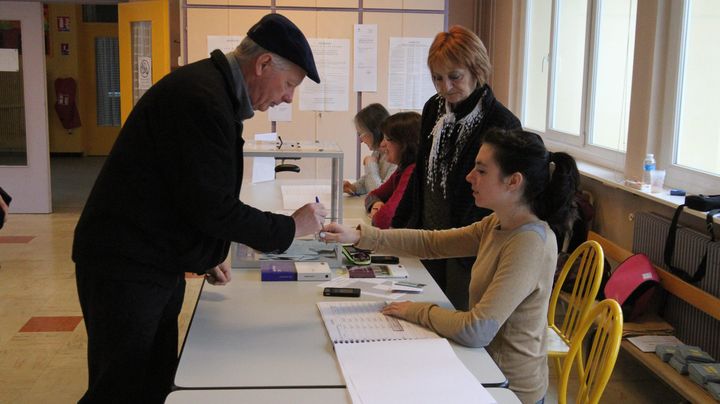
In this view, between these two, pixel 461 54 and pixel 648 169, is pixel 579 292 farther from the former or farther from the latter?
pixel 648 169

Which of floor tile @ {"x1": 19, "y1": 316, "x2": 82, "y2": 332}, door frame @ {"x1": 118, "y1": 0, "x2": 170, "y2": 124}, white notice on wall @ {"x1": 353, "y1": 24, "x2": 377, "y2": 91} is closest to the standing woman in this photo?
floor tile @ {"x1": 19, "y1": 316, "x2": 82, "y2": 332}

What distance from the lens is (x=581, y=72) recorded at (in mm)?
4914

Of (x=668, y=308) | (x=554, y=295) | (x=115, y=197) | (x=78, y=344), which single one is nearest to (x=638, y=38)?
(x=668, y=308)

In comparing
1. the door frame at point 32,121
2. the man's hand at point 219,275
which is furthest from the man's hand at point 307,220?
the door frame at point 32,121

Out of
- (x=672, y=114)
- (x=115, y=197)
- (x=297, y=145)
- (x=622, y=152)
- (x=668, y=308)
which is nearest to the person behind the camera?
(x=115, y=197)

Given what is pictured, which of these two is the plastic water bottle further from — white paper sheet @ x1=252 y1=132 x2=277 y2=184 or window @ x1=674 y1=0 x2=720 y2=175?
white paper sheet @ x1=252 y1=132 x2=277 y2=184

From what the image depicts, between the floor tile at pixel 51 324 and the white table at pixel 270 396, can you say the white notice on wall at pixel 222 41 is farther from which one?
the white table at pixel 270 396

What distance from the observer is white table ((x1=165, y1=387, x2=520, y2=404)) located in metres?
1.49

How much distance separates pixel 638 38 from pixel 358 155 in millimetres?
2912

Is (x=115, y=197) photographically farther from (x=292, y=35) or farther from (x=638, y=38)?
(x=638, y=38)

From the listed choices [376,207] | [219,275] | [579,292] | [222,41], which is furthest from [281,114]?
[219,275]

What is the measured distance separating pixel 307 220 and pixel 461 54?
38.2 inches

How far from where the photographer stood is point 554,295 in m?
2.81

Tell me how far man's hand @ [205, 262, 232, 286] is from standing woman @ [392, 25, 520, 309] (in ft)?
2.76
